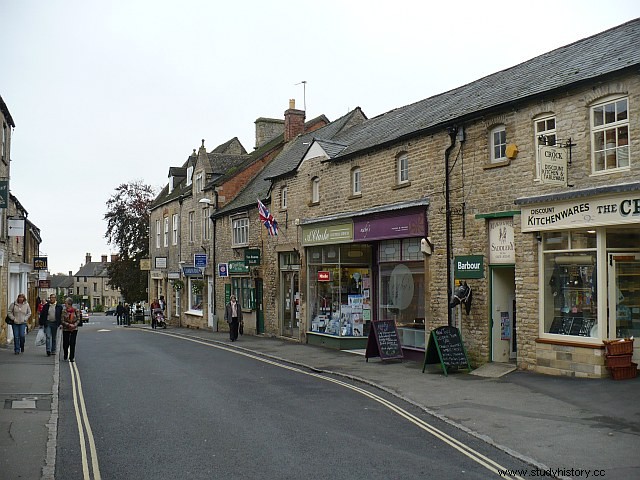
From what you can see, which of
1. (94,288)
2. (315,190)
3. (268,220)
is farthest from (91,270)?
(315,190)

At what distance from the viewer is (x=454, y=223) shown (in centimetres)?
1673

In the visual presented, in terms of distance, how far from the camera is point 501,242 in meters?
15.5

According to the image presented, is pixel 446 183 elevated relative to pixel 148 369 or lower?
elevated

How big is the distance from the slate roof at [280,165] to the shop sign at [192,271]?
11.6 ft

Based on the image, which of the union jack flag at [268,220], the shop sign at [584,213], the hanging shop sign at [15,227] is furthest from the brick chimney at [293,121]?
the shop sign at [584,213]

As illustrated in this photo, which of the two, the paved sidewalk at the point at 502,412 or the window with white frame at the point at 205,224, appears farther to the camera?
the window with white frame at the point at 205,224

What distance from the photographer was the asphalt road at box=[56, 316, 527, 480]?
798 centimetres

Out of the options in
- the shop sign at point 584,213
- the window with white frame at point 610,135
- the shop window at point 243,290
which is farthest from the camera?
the shop window at point 243,290

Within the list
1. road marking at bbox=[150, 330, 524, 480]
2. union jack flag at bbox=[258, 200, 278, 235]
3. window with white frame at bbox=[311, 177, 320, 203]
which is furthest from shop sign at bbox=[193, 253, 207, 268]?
road marking at bbox=[150, 330, 524, 480]

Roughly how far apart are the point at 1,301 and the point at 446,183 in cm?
1549

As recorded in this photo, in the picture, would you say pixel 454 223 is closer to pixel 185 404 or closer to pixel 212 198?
pixel 185 404

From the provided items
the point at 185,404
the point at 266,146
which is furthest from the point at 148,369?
the point at 266,146

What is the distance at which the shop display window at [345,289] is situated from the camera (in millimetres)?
21578

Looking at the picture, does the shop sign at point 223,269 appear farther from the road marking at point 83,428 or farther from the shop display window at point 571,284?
the shop display window at point 571,284
